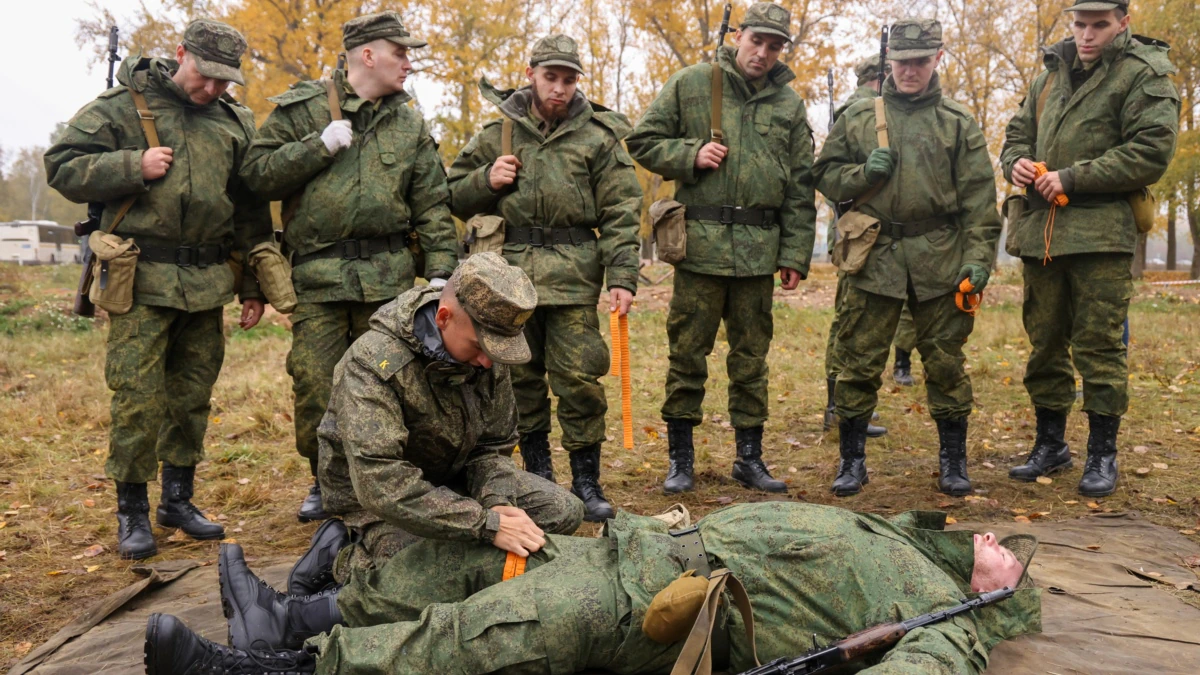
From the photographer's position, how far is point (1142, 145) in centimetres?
514

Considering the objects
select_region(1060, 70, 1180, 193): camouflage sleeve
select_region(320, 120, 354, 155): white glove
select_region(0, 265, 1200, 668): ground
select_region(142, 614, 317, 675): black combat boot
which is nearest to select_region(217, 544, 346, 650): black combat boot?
select_region(142, 614, 317, 675): black combat boot

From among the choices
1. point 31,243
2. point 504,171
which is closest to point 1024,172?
point 504,171

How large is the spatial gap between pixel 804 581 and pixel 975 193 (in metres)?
3.28

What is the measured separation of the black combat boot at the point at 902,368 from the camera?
882 centimetres

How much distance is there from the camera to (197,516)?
510 cm

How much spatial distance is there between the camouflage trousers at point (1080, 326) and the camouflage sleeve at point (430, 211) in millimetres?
3526

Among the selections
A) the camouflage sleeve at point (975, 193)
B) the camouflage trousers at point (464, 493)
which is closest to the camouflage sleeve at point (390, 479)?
the camouflage trousers at point (464, 493)

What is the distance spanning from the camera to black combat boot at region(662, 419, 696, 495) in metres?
5.69

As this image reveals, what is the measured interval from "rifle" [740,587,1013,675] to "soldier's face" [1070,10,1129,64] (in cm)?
386

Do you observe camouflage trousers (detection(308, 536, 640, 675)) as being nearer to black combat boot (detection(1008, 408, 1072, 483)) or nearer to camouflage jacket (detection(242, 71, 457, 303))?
camouflage jacket (detection(242, 71, 457, 303))

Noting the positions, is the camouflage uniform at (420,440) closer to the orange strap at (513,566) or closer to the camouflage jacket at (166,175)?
the orange strap at (513,566)

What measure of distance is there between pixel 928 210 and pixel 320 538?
3.83m

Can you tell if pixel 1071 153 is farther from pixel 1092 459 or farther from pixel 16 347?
pixel 16 347

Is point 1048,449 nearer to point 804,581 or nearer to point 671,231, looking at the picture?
point 671,231
